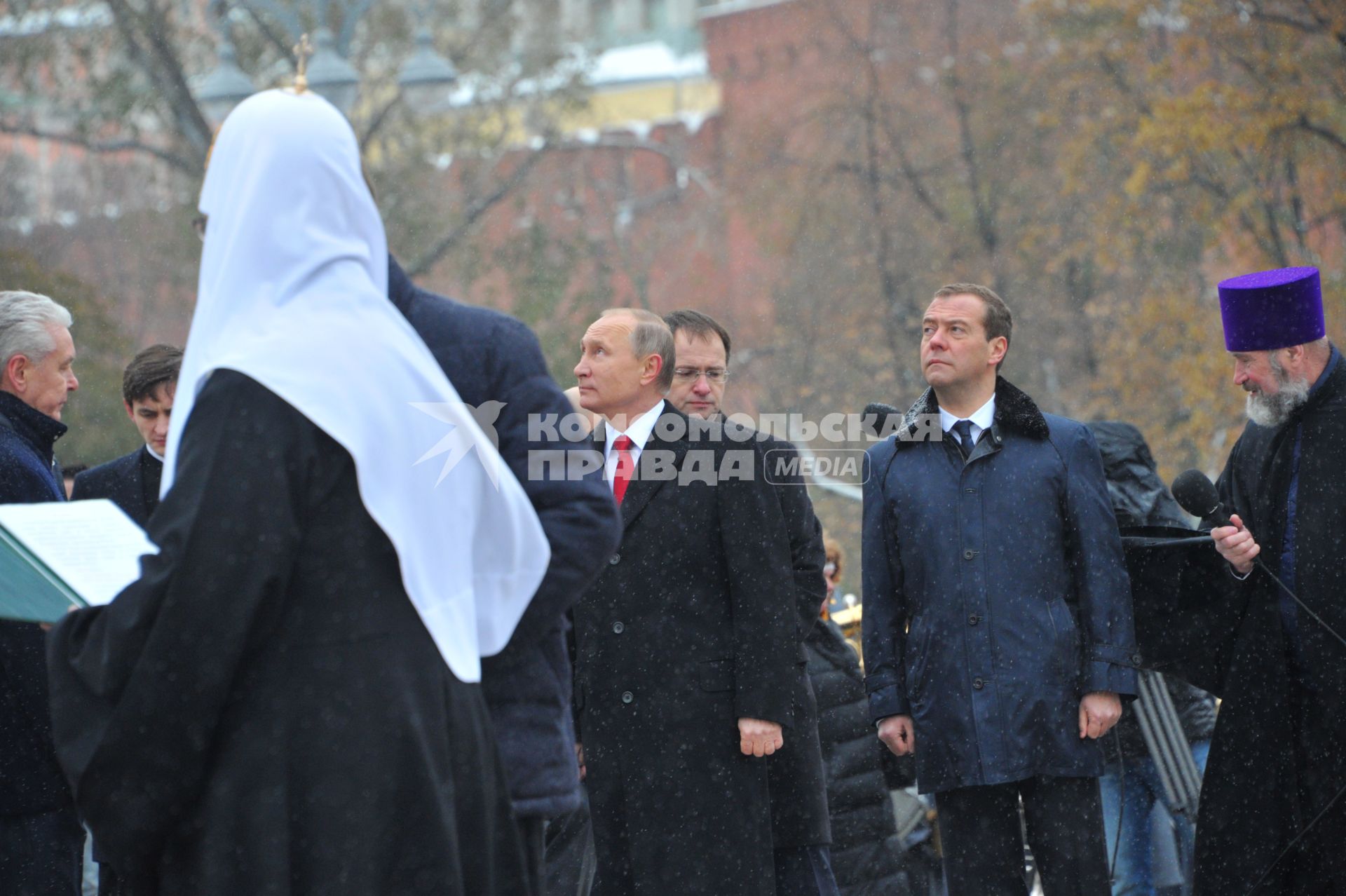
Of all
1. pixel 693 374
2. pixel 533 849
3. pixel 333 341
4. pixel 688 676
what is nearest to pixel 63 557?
pixel 333 341

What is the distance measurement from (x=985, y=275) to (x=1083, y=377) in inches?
99.4

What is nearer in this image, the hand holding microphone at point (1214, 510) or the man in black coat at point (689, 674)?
the man in black coat at point (689, 674)

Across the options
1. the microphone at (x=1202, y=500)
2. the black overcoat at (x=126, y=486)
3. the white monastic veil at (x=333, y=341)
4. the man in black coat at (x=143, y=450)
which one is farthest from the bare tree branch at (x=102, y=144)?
the white monastic veil at (x=333, y=341)

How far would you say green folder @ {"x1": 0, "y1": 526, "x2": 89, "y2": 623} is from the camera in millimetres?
3281

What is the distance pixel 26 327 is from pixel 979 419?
316cm

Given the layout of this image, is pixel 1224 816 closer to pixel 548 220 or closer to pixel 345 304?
pixel 345 304

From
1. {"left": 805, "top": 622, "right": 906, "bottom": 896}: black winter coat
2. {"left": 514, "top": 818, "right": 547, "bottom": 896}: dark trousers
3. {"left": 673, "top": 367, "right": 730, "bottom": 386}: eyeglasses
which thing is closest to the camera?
{"left": 514, "top": 818, "right": 547, "bottom": 896}: dark trousers

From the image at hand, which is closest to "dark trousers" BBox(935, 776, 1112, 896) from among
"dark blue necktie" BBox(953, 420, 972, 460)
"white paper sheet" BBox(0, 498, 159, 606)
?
"dark blue necktie" BBox(953, 420, 972, 460)

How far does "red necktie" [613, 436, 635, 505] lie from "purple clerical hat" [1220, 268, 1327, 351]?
2.11 m

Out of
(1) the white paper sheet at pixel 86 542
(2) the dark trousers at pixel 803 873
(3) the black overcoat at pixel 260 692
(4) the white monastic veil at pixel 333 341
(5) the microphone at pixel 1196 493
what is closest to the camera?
(3) the black overcoat at pixel 260 692

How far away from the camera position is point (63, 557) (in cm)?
331

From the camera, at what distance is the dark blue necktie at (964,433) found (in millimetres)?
5730

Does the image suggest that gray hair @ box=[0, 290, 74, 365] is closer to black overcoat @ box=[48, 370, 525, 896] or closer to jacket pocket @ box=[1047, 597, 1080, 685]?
black overcoat @ box=[48, 370, 525, 896]

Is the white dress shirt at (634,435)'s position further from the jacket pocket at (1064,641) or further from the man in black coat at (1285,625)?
the man in black coat at (1285,625)
